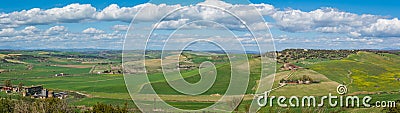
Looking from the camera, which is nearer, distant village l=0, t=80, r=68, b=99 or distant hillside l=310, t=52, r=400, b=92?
distant village l=0, t=80, r=68, b=99

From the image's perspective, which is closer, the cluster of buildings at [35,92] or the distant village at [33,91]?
the cluster of buildings at [35,92]

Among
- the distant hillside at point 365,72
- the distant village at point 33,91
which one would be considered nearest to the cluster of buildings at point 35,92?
the distant village at point 33,91

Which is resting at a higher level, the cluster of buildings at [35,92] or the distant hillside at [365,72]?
the distant hillside at [365,72]

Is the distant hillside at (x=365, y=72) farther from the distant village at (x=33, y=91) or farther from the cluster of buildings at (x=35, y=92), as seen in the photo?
the distant village at (x=33, y=91)

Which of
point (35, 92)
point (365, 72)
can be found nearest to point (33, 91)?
point (35, 92)

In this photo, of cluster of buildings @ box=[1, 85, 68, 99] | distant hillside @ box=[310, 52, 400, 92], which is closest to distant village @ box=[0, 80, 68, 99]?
cluster of buildings @ box=[1, 85, 68, 99]

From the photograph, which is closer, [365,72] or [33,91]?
[33,91]

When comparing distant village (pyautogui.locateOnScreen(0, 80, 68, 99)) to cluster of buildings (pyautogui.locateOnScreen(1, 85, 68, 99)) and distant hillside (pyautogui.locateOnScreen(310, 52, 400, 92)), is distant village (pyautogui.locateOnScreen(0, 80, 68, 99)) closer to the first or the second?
cluster of buildings (pyautogui.locateOnScreen(1, 85, 68, 99))

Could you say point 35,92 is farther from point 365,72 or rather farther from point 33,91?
point 365,72
